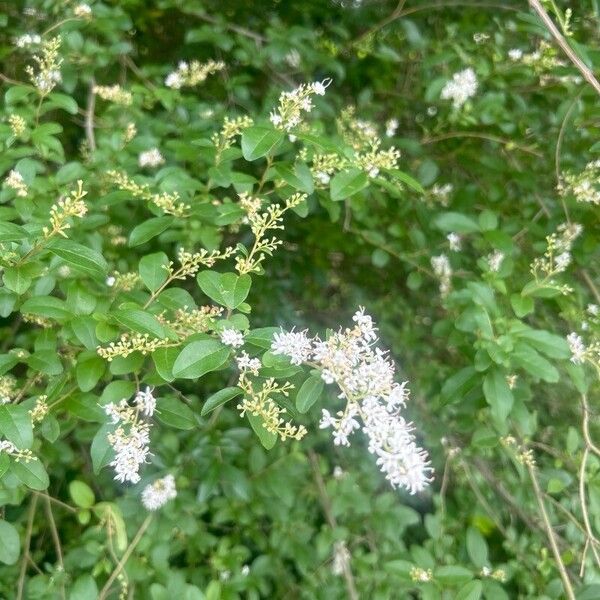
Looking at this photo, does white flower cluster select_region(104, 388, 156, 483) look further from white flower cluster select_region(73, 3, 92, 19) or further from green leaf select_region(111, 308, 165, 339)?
white flower cluster select_region(73, 3, 92, 19)

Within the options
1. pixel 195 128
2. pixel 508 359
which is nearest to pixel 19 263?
pixel 195 128

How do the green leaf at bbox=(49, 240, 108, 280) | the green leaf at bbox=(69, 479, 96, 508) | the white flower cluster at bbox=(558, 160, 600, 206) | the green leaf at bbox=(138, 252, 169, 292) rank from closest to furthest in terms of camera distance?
the green leaf at bbox=(49, 240, 108, 280), the green leaf at bbox=(138, 252, 169, 292), the green leaf at bbox=(69, 479, 96, 508), the white flower cluster at bbox=(558, 160, 600, 206)

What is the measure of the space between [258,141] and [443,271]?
93 centimetres

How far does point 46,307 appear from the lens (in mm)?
1120

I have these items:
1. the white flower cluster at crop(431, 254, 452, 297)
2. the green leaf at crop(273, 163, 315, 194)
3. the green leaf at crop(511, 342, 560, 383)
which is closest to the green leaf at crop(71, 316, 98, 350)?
the green leaf at crop(273, 163, 315, 194)

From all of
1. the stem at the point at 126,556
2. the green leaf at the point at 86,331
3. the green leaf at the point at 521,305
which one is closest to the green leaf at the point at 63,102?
the green leaf at the point at 86,331

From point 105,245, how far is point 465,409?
36.9 inches

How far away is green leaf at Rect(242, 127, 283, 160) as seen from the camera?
108 centimetres

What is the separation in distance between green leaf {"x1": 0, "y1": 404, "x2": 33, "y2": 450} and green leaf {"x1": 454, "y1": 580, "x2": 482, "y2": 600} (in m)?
0.89

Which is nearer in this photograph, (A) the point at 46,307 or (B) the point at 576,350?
(A) the point at 46,307

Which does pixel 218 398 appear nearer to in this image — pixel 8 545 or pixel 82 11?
pixel 8 545

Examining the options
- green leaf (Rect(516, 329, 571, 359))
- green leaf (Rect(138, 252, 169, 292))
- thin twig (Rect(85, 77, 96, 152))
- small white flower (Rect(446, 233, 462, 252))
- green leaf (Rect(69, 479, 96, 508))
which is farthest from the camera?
small white flower (Rect(446, 233, 462, 252))

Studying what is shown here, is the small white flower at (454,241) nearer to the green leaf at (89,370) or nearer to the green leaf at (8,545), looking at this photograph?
the green leaf at (89,370)

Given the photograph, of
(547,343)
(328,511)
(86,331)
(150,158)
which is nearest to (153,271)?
(86,331)
